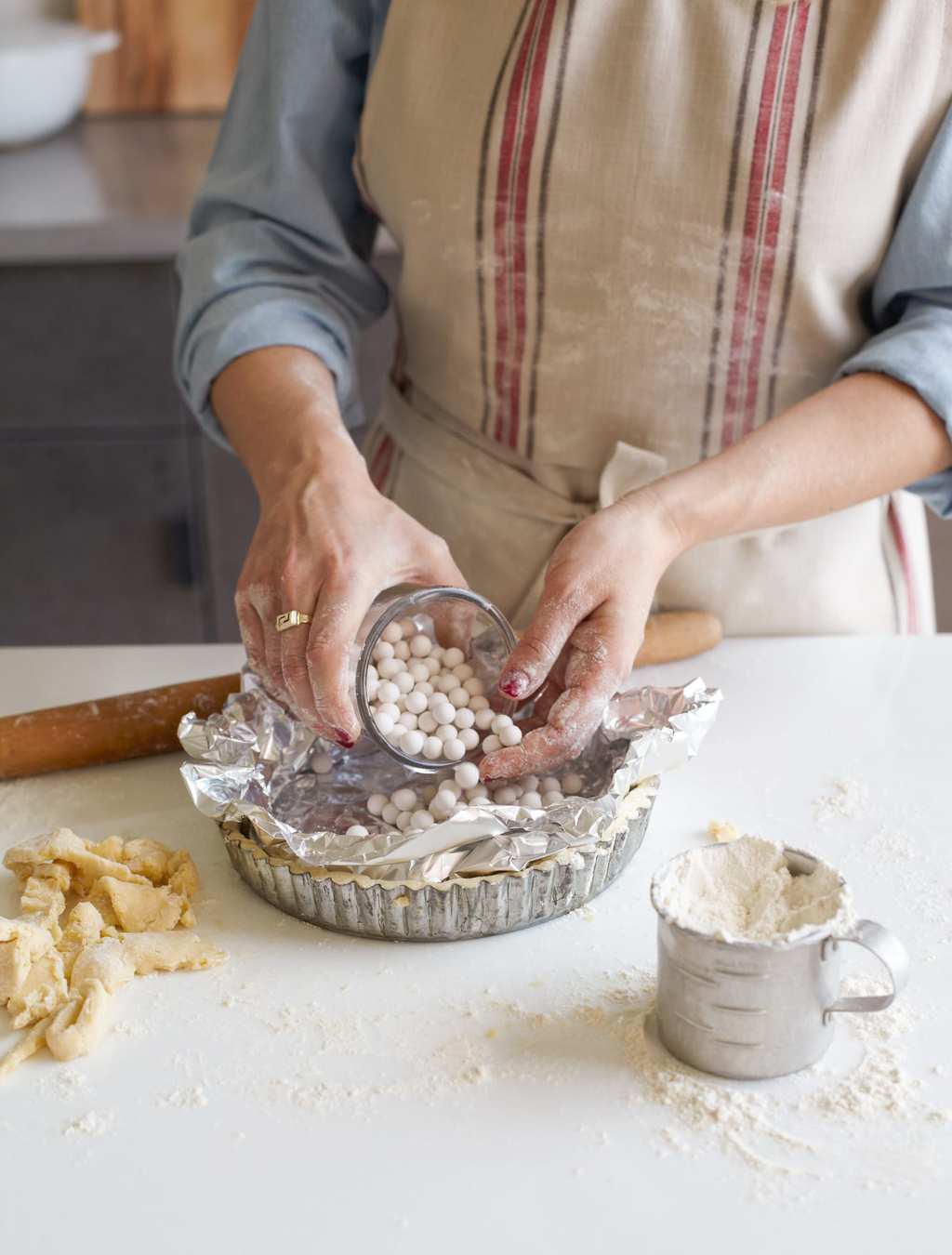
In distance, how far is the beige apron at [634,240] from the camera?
1016mm

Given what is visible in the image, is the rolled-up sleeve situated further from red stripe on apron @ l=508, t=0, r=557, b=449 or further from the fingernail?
the fingernail

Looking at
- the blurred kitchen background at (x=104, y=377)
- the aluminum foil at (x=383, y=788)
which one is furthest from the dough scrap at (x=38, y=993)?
the blurred kitchen background at (x=104, y=377)

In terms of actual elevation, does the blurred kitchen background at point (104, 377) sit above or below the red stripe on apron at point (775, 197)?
below

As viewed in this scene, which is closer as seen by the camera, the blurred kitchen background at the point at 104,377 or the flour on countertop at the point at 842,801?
the flour on countertop at the point at 842,801

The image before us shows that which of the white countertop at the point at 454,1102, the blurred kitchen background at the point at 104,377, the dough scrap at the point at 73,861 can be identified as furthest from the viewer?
the blurred kitchen background at the point at 104,377

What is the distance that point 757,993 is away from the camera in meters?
0.68

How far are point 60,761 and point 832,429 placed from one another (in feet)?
2.02

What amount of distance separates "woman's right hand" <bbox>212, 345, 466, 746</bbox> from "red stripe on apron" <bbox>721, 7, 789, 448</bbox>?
0.31m

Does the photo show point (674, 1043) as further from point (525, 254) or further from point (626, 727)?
point (525, 254)

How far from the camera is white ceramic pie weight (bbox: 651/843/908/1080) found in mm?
667

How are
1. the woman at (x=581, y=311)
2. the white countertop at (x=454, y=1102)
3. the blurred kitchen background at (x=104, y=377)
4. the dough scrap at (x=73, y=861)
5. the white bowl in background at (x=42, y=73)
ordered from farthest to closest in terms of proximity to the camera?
the white bowl in background at (x=42, y=73), the blurred kitchen background at (x=104, y=377), the woman at (x=581, y=311), the dough scrap at (x=73, y=861), the white countertop at (x=454, y=1102)

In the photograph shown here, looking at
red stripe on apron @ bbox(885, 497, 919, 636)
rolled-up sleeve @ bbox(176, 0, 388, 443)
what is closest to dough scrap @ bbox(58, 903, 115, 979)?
rolled-up sleeve @ bbox(176, 0, 388, 443)

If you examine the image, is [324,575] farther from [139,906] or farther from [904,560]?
[904,560]

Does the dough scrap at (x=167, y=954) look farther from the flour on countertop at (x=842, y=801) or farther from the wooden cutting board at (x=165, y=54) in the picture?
the wooden cutting board at (x=165, y=54)
